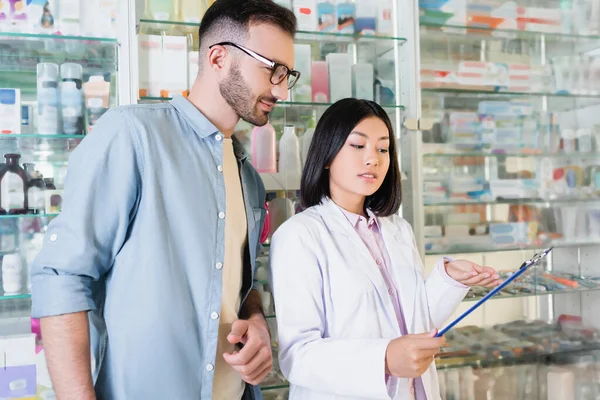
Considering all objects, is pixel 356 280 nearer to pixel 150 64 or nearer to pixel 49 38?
pixel 150 64

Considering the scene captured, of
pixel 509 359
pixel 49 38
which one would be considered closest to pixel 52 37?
pixel 49 38

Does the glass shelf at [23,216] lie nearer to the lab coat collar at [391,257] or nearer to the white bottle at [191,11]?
the white bottle at [191,11]

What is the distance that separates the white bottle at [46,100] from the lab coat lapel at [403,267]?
4.54 feet

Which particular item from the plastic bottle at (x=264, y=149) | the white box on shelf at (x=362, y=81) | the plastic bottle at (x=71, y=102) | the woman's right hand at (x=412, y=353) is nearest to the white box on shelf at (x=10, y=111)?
the plastic bottle at (x=71, y=102)

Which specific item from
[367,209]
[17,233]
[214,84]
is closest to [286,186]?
[367,209]

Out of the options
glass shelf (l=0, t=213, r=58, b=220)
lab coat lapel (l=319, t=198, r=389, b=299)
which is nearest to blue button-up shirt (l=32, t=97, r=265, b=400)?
lab coat lapel (l=319, t=198, r=389, b=299)

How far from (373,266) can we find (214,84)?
0.71 m

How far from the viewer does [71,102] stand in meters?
2.14

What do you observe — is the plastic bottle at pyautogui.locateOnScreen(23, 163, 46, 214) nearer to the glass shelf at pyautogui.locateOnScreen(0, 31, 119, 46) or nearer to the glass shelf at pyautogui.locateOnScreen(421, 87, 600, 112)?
the glass shelf at pyautogui.locateOnScreen(0, 31, 119, 46)

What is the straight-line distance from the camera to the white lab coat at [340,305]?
138 centimetres

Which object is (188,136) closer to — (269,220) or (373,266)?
(373,266)

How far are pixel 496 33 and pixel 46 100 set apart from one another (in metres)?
2.32

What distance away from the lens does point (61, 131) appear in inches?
84.6

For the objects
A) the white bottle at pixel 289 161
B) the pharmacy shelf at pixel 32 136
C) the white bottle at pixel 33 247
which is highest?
the pharmacy shelf at pixel 32 136
